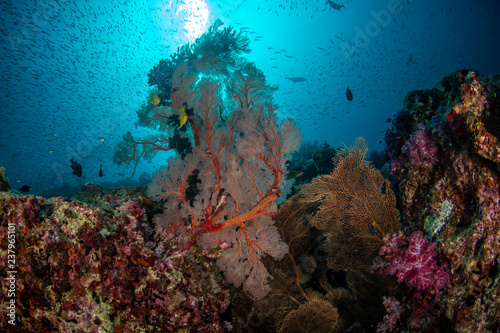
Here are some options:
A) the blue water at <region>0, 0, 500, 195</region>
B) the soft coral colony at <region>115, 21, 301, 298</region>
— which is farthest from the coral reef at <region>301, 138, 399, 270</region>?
the blue water at <region>0, 0, 500, 195</region>

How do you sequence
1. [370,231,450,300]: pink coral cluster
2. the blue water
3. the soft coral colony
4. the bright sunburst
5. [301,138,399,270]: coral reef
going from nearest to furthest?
1. [370,231,450,300]: pink coral cluster
2. the soft coral colony
3. [301,138,399,270]: coral reef
4. the blue water
5. the bright sunburst

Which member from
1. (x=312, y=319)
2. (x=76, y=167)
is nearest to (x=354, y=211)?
(x=312, y=319)

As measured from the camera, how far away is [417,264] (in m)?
2.51

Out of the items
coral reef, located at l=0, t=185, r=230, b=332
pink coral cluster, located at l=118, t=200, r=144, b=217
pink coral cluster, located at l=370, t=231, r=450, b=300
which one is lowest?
pink coral cluster, located at l=370, t=231, r=450, b=300

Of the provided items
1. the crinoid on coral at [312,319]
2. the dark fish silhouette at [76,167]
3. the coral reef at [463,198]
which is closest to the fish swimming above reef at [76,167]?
the dark fish silhouette at [76,167]

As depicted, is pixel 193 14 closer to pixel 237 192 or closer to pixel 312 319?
pixel 237 192

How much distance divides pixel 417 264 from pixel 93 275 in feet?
14.3

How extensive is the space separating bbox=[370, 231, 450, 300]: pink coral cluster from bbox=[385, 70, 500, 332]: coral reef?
132 millimetres

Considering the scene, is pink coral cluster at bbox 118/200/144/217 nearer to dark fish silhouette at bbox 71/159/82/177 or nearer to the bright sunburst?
dark fish silhouette at bbox 71/159/82/177

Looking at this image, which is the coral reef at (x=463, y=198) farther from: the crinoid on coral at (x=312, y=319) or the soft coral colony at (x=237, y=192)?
the soft coral colony at (x=237, y=192)

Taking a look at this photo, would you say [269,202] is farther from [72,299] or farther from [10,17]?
[10,17]

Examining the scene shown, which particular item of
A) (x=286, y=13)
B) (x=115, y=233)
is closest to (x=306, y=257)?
(x=115, y=233)

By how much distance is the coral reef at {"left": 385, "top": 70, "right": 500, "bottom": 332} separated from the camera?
2.21 meters

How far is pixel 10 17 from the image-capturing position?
18.4 meters
